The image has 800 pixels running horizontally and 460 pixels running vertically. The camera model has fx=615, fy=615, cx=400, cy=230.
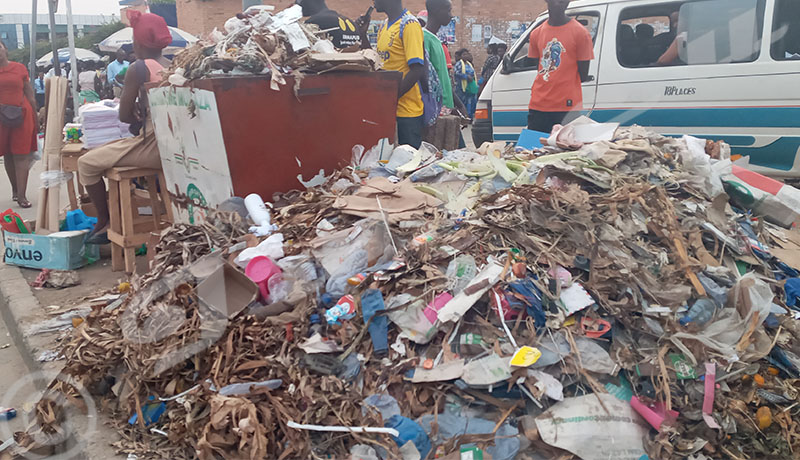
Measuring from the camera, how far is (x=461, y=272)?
2924mm

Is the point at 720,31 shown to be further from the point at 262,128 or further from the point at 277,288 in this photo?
the point at 277,288

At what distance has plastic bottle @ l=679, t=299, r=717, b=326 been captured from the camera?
2.75 meters

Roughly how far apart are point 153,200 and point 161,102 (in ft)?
3.36

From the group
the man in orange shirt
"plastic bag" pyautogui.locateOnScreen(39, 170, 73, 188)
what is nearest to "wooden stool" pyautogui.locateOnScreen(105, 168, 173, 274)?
"plastic bag" pyautogui.locateOnScreen(39, 170, 73, 188)

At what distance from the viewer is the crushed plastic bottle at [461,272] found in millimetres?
2852

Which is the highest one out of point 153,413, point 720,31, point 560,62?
point 720,31

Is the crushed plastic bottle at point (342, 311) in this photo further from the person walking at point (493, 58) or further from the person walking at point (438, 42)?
the person walking at point (493, 58)

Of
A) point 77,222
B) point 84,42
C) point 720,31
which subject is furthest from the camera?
point 84,42

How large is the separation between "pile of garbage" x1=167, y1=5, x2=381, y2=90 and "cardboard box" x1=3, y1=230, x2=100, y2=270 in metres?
1.77

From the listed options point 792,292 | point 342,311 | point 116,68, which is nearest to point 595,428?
point 342,311

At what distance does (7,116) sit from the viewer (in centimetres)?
716

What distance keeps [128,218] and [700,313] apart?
4014mm

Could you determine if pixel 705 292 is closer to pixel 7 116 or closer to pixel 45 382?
pixel 45 382

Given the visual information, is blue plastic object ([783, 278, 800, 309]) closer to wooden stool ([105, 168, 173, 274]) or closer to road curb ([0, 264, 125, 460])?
road curb ([0, 264, 125, 460])
